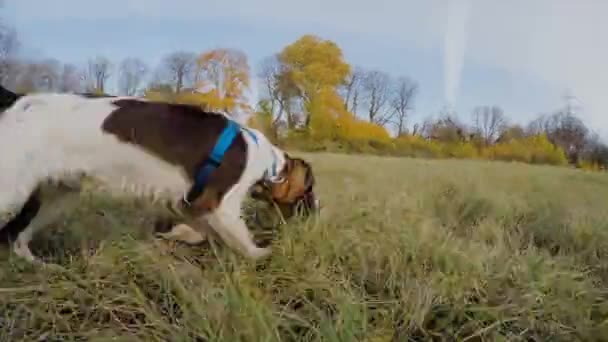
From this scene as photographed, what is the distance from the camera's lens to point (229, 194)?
2727mm

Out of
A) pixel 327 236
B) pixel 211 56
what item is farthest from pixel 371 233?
pixel 211 56

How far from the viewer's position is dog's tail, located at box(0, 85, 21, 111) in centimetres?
256

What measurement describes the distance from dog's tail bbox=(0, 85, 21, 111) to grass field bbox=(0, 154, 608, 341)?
72cm

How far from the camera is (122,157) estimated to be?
2.61 metres

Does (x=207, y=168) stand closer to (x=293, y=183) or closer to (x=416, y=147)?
(x=293, y=183)

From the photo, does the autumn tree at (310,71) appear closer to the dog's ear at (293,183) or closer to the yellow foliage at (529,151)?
the yellow foliage at (529,151)

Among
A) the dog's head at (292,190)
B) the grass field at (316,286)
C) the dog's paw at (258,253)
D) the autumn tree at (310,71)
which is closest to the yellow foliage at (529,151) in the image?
the autumn tree at (310,71)

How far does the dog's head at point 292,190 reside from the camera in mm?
3108

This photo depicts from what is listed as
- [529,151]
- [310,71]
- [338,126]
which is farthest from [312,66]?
[529,151]

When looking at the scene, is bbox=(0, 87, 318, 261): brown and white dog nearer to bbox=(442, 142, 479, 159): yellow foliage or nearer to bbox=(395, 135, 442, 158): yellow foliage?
bbox=(442, 142, 479, 159): yellow foliage

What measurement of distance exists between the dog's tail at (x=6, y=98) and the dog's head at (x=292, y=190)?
49.1 inches

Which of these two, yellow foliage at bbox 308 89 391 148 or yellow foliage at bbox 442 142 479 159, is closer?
yellow foliage at bbox 308 89 391 148

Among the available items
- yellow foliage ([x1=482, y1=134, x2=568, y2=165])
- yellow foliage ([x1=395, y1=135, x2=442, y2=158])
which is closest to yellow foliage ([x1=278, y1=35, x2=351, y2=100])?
yellow foliage ([x1=395, y1=135, x2=442, y2=158])

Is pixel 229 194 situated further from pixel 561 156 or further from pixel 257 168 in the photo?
pixel 561 156
